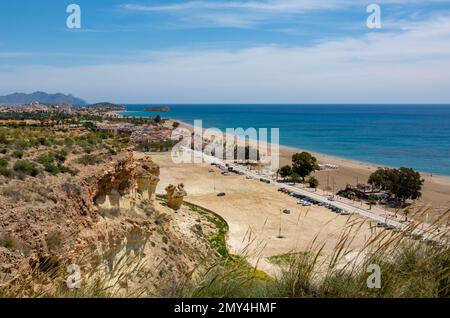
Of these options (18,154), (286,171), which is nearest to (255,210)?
(286,171)

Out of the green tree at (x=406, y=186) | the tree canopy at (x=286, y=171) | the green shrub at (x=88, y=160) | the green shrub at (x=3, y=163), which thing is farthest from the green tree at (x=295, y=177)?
the green shrub at (x=3, y=163)

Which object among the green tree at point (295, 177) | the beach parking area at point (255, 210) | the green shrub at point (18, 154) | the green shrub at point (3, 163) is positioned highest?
the green shrub at point (18, 154)

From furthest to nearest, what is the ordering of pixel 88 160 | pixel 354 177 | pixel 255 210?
pixel 354 177 < pixel 255 210 < pixel 88 160

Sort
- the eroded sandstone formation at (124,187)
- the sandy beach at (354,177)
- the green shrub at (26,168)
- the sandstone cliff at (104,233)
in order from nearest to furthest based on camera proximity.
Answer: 1. the sandstone cliff at (104,233)
2. the green shrub at (26,168)
3. the eroded sandstone formation at (124,187)
4. the sandy beach at (354,177)

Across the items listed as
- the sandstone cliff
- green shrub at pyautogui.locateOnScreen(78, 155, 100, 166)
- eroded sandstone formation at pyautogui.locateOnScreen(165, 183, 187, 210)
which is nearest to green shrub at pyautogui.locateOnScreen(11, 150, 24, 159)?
green shrub at pyautogui.locateOnScreen(78, 155, 100, 166)

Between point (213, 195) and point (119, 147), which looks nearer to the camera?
point (119, 147)

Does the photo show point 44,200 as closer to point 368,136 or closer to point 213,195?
point 213,195

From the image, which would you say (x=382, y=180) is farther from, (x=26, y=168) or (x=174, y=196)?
(x=26, y=168)

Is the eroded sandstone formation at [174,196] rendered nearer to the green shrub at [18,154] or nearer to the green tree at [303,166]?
the green shrub at [18,154]

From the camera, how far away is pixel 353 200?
115 ft

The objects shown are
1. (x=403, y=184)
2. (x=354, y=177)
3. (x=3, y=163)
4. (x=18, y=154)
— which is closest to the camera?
(x=3, y=163)

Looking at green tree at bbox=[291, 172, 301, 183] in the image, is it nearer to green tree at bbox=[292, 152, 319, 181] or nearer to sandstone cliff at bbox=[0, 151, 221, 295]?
green tree at bbox=[292, 152, 319, 181]

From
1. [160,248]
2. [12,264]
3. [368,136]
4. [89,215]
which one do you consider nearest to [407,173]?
[160,248]
